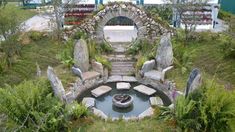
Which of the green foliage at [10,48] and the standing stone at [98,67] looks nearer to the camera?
the standing stone at [98,67]

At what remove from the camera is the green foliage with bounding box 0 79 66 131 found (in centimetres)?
829

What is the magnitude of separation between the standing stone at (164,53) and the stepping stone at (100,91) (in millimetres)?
2538

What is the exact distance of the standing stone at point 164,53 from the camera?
12456mm

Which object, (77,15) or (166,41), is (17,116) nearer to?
(166,41)

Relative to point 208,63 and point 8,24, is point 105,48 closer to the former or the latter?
point 8,24

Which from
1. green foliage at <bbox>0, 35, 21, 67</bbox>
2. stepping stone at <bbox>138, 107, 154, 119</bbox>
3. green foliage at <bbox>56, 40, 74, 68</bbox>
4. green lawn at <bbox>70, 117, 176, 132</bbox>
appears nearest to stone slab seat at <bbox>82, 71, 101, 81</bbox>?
green foliage at <bbox>56, 40, 74, 68</bbox>

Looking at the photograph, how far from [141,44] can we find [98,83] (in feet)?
11.6

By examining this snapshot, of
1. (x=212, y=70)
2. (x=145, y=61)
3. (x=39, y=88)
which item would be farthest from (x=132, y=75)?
(x=39, y=88)

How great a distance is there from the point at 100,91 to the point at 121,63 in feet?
9.27

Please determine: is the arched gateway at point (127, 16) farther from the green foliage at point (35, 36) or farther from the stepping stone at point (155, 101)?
the stepping stone at point (155, 101)

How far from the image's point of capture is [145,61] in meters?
13.1

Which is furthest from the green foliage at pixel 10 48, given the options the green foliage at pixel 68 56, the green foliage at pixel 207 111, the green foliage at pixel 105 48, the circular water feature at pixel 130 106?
the green foliage at pixel 207 111

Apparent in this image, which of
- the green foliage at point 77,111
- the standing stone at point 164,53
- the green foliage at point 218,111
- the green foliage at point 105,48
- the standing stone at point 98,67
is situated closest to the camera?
the green foliage at point 218,111

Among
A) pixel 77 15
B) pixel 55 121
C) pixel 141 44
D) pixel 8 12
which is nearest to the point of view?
pixel 55 121
